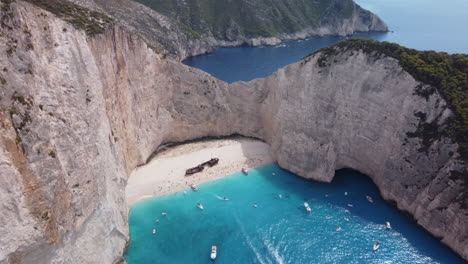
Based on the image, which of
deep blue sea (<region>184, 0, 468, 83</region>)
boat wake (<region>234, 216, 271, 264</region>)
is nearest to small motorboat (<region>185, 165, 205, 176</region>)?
boat wake (<region>234, 216, 271, 264</region>)

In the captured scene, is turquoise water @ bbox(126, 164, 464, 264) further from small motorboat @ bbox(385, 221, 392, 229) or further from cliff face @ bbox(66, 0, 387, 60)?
cliff face @ bbox(66, 0, 387, 60)

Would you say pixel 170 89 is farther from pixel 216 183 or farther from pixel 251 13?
pixel 251 13

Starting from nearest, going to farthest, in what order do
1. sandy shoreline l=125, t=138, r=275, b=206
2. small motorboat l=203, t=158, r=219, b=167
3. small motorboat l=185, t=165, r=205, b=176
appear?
sandy shoreline l=125, t=138, r=275, b=206 < small motorboat l=185, t=165, r=205, b=176 < small motorboat l=203, t=158, r=219, b=167

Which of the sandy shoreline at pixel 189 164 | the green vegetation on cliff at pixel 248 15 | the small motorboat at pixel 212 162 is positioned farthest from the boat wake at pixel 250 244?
the green vegetation on cliff at pixel 248 15

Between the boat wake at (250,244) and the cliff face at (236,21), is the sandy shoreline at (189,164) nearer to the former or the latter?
the boat wake at (250,244)

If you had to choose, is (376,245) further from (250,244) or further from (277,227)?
(250,244)

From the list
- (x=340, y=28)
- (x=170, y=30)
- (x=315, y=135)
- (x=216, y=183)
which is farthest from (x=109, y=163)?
(x=340, y=28)
